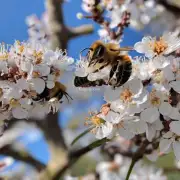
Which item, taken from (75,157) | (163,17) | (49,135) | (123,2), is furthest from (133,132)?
(163,17)

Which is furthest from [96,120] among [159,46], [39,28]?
Result: [39,28]

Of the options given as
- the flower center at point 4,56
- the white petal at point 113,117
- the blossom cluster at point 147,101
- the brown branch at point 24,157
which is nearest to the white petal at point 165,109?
the blossom cluster at point 147,101

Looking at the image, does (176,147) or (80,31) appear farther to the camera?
(80,31)

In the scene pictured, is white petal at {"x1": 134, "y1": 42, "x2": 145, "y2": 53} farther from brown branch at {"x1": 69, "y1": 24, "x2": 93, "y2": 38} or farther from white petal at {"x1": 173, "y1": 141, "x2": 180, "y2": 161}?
brown branch at {"x1": 69, "y1": 24, "x2": 93, "y2": 38}

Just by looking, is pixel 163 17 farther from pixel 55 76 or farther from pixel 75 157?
pixel 55 76

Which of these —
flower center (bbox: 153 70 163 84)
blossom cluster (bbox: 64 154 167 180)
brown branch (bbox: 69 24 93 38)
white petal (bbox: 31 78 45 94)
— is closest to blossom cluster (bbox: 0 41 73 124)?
white petal (bbox: 31 78 45 94)

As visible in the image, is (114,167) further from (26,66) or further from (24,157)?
(26,66)

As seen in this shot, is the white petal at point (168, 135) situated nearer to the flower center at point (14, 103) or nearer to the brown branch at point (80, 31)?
the flower center at point (14, 103)
